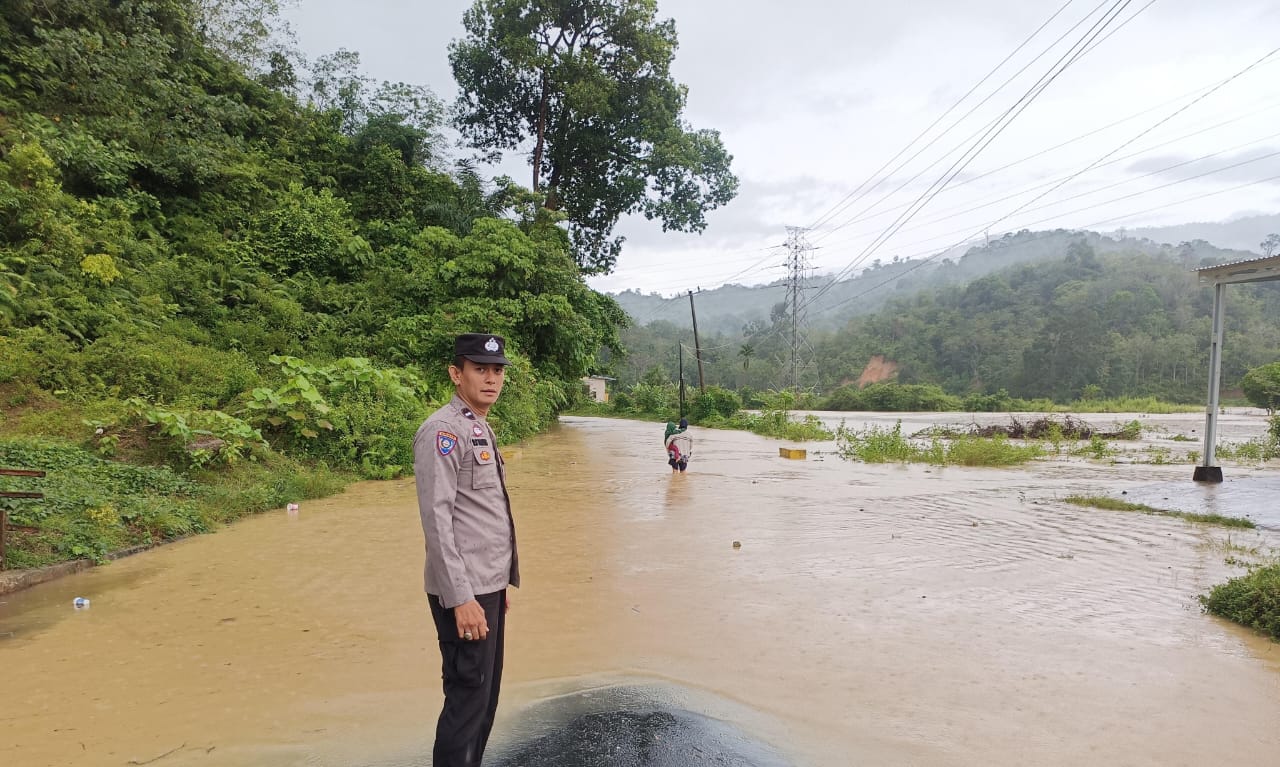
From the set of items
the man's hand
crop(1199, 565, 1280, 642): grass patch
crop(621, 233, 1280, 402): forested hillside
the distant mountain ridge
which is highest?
the distant mountain ridge

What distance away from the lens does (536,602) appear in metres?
5.41

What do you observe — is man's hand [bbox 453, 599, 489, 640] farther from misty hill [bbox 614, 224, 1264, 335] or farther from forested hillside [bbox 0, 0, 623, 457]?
misty hill [bbox 614, 224, 1264, 335]

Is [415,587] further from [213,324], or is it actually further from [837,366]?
[837,366]

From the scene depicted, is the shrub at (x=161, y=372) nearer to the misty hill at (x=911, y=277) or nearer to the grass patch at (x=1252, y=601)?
the grass patch at (x=1252, y=601)

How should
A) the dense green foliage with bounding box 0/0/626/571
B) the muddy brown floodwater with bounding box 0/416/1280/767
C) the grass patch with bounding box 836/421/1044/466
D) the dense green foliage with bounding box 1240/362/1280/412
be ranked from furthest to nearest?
the dense green foliage with bounding box 1240/362/1280/412 → the grass patch with bounding box 836/421/1044/466 → the dense green foliage with bounding box 0/0/626/571 → the muddy brown floodwater with bounding box 0/416/1280/767

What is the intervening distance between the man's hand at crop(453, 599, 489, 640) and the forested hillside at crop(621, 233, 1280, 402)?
49867 mm

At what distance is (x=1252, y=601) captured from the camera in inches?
194

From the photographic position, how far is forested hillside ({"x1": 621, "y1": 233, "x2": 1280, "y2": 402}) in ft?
177

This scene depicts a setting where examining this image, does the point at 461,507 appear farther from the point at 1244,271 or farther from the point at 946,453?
the point at 946,453

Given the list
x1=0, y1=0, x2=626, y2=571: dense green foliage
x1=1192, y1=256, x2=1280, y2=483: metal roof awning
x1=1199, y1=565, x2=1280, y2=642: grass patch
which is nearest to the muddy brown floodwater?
x1=1199, y1=565, x2=1280, y2=642: grass patch

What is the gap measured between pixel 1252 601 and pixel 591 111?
934 inches

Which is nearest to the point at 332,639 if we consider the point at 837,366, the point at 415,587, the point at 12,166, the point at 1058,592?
the point at 415,587

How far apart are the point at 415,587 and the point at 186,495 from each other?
12.9 feet

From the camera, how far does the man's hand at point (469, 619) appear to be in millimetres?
2443
